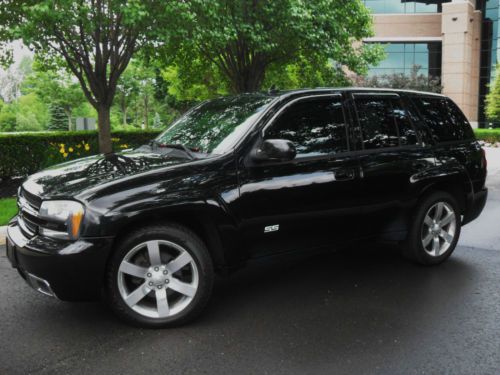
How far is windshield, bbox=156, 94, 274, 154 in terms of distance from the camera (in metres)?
4.37

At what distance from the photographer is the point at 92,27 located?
9984 millimetres

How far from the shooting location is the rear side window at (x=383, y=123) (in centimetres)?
494

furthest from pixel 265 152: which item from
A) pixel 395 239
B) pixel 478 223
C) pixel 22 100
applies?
pixel 22 100

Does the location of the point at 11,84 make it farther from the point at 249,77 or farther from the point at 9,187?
the point at 9,187

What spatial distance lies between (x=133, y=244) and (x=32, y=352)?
3.11 ft

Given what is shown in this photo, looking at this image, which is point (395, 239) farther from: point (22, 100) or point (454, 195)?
point (22, 100)

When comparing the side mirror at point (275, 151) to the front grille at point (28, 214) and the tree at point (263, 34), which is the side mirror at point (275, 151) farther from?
the tree at point (263, 34)

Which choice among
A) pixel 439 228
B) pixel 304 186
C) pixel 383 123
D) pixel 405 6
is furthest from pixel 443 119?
pixel 405 6

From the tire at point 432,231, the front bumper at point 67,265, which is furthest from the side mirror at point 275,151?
the tire at point 432,231

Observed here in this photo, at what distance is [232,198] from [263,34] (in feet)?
34.0

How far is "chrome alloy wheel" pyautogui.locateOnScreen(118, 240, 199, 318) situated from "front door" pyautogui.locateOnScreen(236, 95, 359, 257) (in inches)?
22.0

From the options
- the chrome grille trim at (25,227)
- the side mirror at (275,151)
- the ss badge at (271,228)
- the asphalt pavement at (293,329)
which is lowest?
the asphalt pavement at (293,329)

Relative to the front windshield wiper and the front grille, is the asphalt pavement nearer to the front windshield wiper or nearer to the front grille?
the front grille

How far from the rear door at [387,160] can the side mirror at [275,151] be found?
0.92 meters
